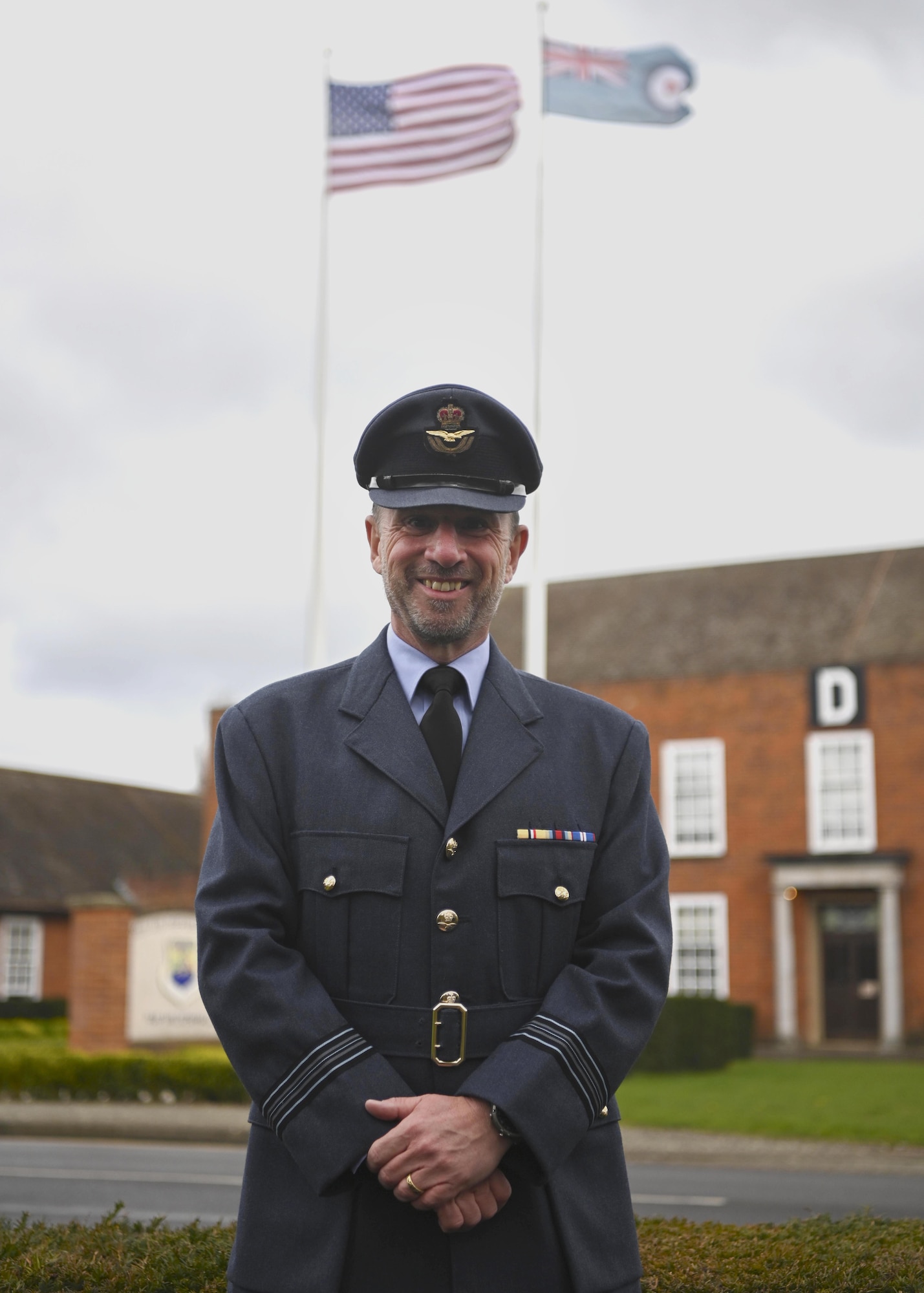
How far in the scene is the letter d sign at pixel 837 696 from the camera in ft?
86.0

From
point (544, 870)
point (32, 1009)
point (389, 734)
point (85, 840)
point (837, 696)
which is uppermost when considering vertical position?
point (837, 696)

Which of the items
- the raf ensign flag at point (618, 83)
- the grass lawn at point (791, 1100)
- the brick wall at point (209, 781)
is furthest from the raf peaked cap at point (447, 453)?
the brick wall at point (209, 781)

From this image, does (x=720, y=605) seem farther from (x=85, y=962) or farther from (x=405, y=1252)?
(x=405, y=1252)

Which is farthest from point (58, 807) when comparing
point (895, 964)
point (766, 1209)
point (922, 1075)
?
point (766, 1209)

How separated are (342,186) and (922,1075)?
1359 cm

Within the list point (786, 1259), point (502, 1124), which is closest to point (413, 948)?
point (502, 1124)

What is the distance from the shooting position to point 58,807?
38.2 metres

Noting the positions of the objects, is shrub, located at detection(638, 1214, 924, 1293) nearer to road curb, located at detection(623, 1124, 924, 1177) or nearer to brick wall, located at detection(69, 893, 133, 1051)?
road curb, located at detection(623, 1124, 924, 1177)

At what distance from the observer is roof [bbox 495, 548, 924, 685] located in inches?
1073

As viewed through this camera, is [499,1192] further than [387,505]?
No

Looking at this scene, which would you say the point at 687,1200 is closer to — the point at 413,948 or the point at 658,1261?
the point at 658,1261

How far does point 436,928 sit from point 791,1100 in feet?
52.4

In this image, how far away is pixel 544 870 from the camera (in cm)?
283

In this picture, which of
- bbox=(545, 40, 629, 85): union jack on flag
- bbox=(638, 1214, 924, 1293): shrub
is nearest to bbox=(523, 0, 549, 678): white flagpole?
bbox=(545, 40, 629, 85): union jack on flag
